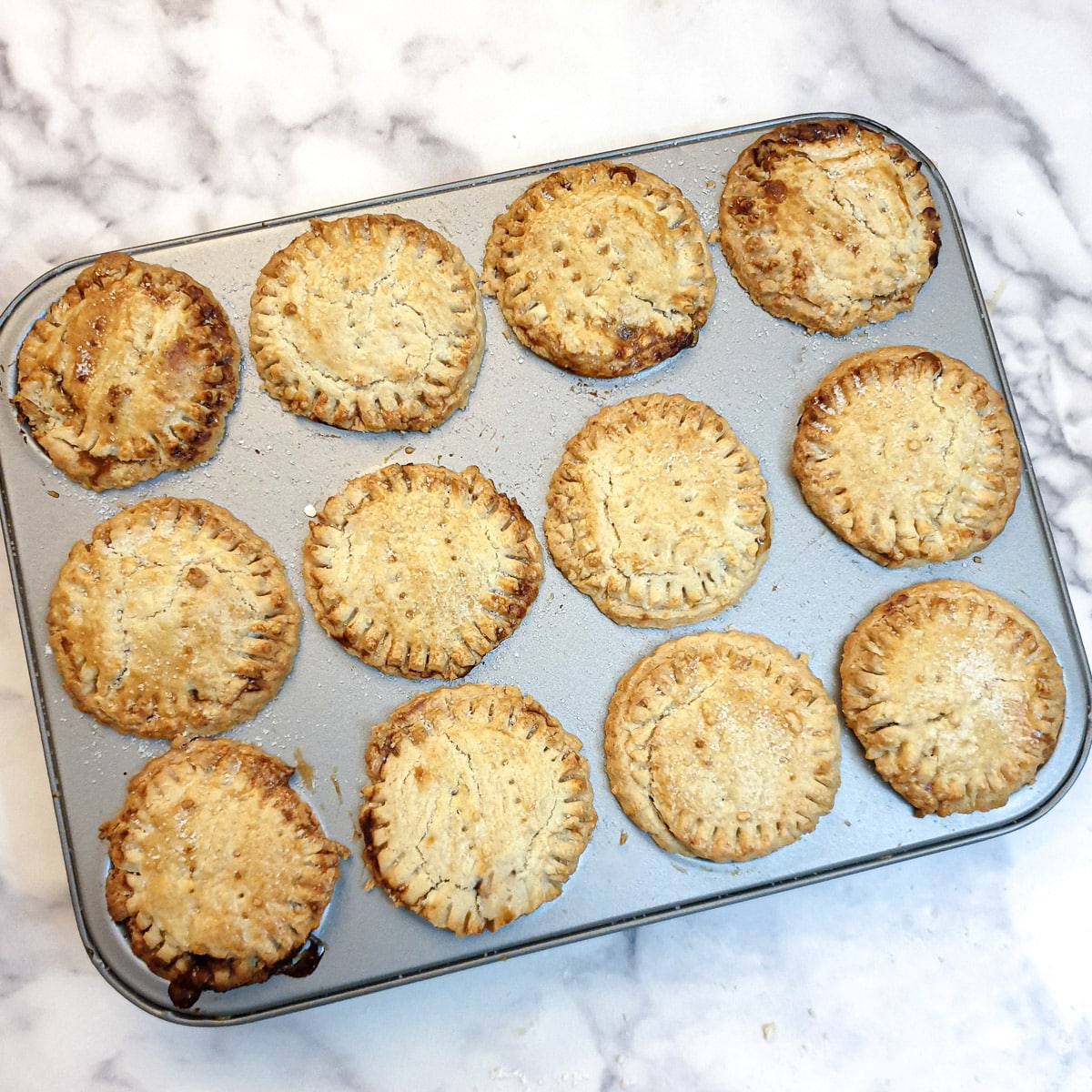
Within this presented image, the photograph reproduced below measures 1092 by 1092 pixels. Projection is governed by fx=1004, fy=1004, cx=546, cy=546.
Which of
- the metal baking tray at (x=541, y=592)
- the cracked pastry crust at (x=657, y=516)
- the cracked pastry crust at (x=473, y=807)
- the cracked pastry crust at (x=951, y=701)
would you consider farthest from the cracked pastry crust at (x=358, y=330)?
the cracked pastry crust at (x=951, y=701)

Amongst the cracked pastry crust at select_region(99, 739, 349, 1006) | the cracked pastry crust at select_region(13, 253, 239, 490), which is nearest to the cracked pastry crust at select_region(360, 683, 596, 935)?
the cracked pastry crust at select_region(99, 739, 349, 1006)

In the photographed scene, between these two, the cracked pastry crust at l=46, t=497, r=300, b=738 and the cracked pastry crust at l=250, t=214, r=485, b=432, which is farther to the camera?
the cracked pastry crust at l=250, t=214, r=485, b=432

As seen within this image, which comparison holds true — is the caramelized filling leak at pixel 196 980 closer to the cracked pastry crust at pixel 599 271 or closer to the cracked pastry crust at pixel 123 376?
the cracked pastry crust at pixel 123 376

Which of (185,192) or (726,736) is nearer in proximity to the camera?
(726,736)

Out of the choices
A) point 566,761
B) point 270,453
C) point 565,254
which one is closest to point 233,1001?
point 566,761

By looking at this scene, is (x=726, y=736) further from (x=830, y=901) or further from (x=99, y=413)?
(x=99, y=413)

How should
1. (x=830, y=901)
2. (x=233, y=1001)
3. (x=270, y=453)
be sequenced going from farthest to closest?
(x=830, y=901) → (x=270, y=453) → (x=233, y=1001)

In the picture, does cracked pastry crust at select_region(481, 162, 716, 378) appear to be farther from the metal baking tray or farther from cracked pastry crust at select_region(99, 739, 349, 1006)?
cracked pastry crust at select_region(99, 739, 349, 1006)
